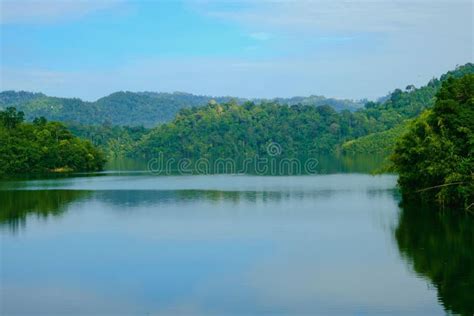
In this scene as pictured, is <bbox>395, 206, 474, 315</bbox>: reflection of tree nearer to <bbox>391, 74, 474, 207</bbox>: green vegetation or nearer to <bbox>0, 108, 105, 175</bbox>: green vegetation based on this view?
<bbox>391, 74, 474, 207</bbox>: green vegetation

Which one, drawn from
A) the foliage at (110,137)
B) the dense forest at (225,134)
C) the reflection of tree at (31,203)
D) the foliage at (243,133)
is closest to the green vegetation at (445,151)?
the reflection of tree at (31,203)

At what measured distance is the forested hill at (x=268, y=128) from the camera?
14362 cm

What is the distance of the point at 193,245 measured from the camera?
27031mm

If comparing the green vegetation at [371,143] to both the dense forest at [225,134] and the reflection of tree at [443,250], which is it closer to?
the dense forest at [225,134]

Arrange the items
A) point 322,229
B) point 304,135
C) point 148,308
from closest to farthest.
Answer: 1. point 148,308
2. point 322,229
3. point 304,135

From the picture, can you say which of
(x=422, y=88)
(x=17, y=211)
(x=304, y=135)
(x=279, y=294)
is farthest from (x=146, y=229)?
(x=422, y=88)

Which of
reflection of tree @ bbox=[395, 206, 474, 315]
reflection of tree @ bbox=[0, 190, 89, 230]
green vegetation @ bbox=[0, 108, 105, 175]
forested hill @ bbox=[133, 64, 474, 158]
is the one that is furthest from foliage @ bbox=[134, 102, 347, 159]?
reflection of tree @ bbox=[395, 206, 474, 315]

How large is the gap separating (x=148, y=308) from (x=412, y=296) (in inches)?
260

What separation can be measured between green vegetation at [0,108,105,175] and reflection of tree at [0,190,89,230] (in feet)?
86.2

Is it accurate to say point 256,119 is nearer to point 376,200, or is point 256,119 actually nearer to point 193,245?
point 376,200

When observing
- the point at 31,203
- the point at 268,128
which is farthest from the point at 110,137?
the point at 31,203

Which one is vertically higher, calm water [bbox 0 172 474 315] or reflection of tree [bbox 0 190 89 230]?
reflection of tree [bbox 0 190 89 230]

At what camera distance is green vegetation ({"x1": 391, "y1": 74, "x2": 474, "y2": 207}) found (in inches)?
1305

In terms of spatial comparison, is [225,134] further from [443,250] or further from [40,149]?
[443,250]
